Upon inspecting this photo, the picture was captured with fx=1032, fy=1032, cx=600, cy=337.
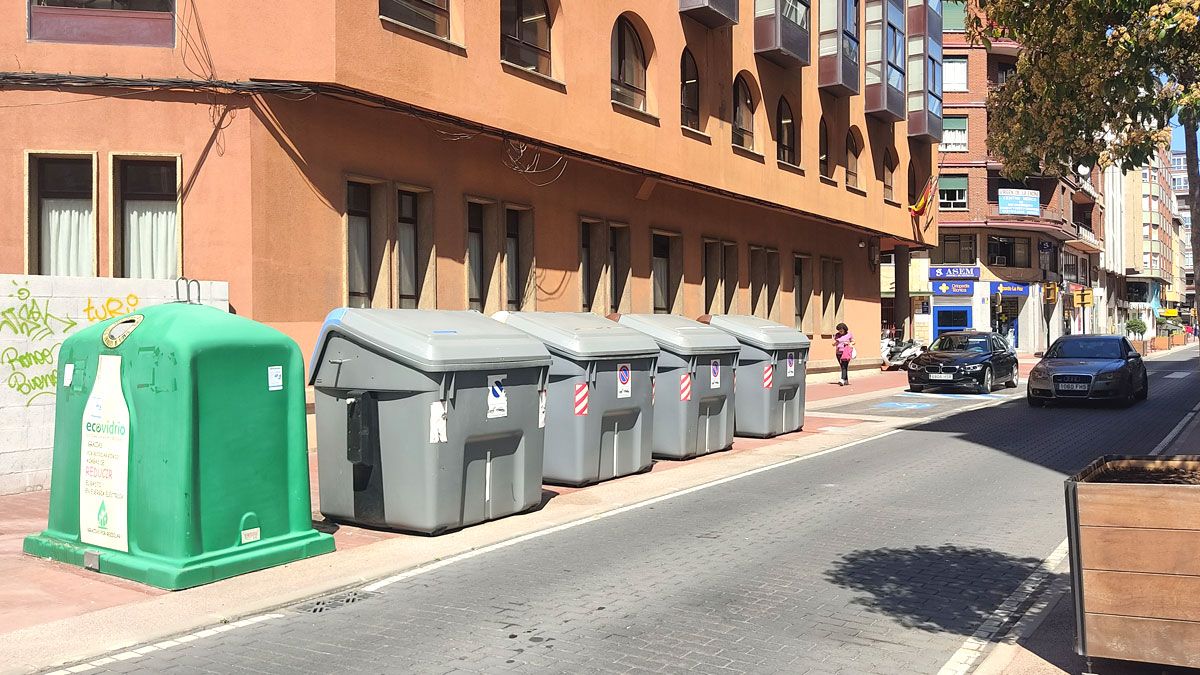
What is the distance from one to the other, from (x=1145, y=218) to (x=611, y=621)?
106235mm

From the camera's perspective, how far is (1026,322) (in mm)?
56125

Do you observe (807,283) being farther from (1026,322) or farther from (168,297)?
(1026,322)

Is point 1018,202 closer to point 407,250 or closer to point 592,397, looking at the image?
point 407,250

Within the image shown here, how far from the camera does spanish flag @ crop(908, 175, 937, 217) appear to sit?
35969 millimetres

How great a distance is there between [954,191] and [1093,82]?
4877cm

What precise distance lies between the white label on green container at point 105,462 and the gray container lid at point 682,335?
7.50m

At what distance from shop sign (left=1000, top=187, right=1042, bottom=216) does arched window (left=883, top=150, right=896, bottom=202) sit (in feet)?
76.1

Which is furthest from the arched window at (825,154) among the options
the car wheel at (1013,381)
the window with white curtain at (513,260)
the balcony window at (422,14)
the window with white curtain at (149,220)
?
the window with white curtain at (149,220)

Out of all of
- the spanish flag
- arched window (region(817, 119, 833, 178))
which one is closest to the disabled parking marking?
arched window (region(817, 119, 833, 178))

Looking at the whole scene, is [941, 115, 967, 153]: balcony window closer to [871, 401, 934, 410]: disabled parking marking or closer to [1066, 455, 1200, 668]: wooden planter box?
[871, 401, 934, 410]: disabled parking marking

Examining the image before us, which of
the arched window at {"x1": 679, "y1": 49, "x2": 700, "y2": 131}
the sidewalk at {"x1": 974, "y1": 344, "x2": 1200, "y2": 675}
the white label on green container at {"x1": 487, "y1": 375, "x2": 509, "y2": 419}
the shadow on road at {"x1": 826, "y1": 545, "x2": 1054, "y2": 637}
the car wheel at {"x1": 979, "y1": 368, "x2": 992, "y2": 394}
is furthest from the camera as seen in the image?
the car wheel at {"x1": 979, "y1": 368, "x2": 992, "y2": 394}

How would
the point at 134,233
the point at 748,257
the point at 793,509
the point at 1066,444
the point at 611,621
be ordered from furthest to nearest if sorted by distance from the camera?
the point at 748,257 < the point at 1066,444 < the point at 134,233 < the point at 793,509 < the point at 611,621

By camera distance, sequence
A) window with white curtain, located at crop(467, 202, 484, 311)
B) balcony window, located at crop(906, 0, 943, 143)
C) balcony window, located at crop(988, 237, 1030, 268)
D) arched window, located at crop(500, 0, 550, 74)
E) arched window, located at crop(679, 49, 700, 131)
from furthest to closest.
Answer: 1. balcony window, located at crop(988, 237, 1030, 268)
2. balcony window, located at crop(906, 0, 943, 143)
3. arched window, located at crop(679, 49, 700, 131)
4. arched window, located at crop(500, 0, 550, 74)
5. window with white curtain, located at crop(467, 202, 484, 311)

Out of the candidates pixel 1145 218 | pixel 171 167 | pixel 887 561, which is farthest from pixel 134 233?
pixel 1145 218
